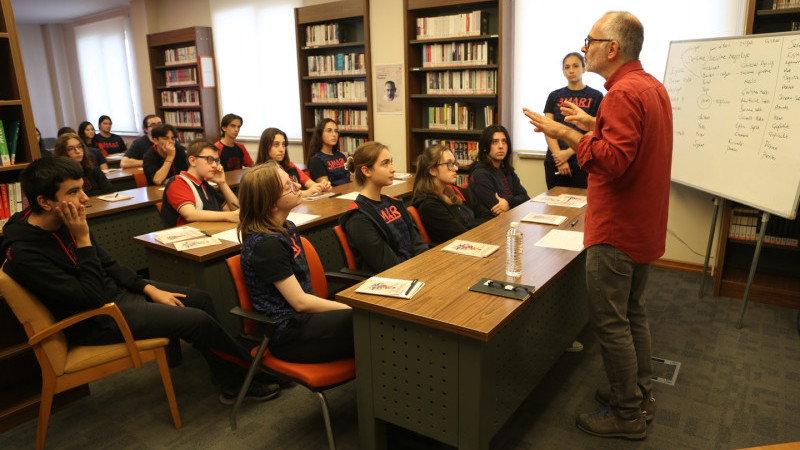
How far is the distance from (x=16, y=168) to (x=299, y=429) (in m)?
1.95

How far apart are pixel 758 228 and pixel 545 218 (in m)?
1.88

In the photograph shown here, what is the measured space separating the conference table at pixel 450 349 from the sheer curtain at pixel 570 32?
2.85m

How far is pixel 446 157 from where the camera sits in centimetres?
302

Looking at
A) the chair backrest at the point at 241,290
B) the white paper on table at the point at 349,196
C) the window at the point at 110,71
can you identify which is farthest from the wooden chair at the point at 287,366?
the window at the point at 110,71

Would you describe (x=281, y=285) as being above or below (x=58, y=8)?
below

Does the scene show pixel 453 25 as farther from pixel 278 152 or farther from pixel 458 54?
pixel 278 152

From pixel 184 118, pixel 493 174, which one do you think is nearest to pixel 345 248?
pixel 493 174

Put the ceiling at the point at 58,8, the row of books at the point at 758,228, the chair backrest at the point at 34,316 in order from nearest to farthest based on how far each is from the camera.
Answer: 1. the chair backrest at the point at 34,316
2. the row of books at the point at 758,228
3. the ceiling at the point at 58,8

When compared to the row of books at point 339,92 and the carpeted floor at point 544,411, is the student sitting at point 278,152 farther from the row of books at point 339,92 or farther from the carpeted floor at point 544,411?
the row of books at point 339,92

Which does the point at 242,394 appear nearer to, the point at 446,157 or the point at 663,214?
the point at 446,157

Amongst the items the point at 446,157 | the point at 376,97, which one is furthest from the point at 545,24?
the point at 446,157

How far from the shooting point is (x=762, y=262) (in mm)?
3936

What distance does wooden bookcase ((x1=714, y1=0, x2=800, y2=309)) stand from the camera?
11.7 feet

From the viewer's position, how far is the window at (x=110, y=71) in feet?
30.0
